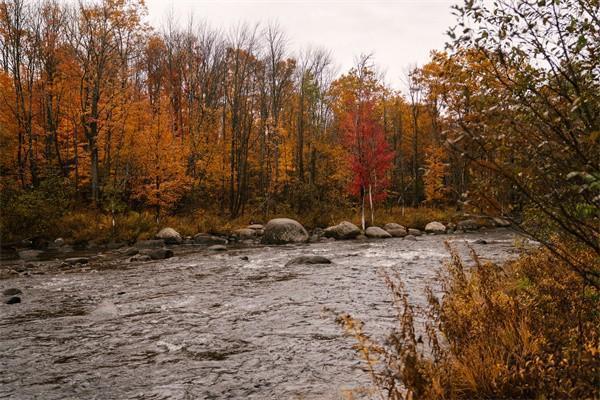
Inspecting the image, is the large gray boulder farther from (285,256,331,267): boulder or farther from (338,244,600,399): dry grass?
(338,244,600,399): dry grass

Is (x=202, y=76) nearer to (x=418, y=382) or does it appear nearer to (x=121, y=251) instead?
(x=121, y=251)

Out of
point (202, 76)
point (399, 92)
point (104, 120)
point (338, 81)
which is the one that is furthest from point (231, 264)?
point (399, 92)

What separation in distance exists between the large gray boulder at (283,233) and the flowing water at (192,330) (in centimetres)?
728

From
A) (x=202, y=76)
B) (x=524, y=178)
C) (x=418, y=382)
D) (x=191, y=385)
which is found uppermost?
(x=202, y=76)

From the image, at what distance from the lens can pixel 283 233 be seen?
21094mm

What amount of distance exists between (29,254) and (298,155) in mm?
24373

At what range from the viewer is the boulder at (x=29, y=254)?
1582 cm

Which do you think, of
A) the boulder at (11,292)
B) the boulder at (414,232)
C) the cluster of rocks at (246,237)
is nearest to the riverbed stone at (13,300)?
the boulder at (11,292)

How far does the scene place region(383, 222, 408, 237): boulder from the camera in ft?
79.0

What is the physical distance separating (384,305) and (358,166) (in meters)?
18.7

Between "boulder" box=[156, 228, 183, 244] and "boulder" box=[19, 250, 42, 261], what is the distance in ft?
17.8

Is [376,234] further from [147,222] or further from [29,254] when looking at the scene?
[29,254]

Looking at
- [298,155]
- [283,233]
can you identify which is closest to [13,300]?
[283,233]

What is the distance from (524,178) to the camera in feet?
9.07
